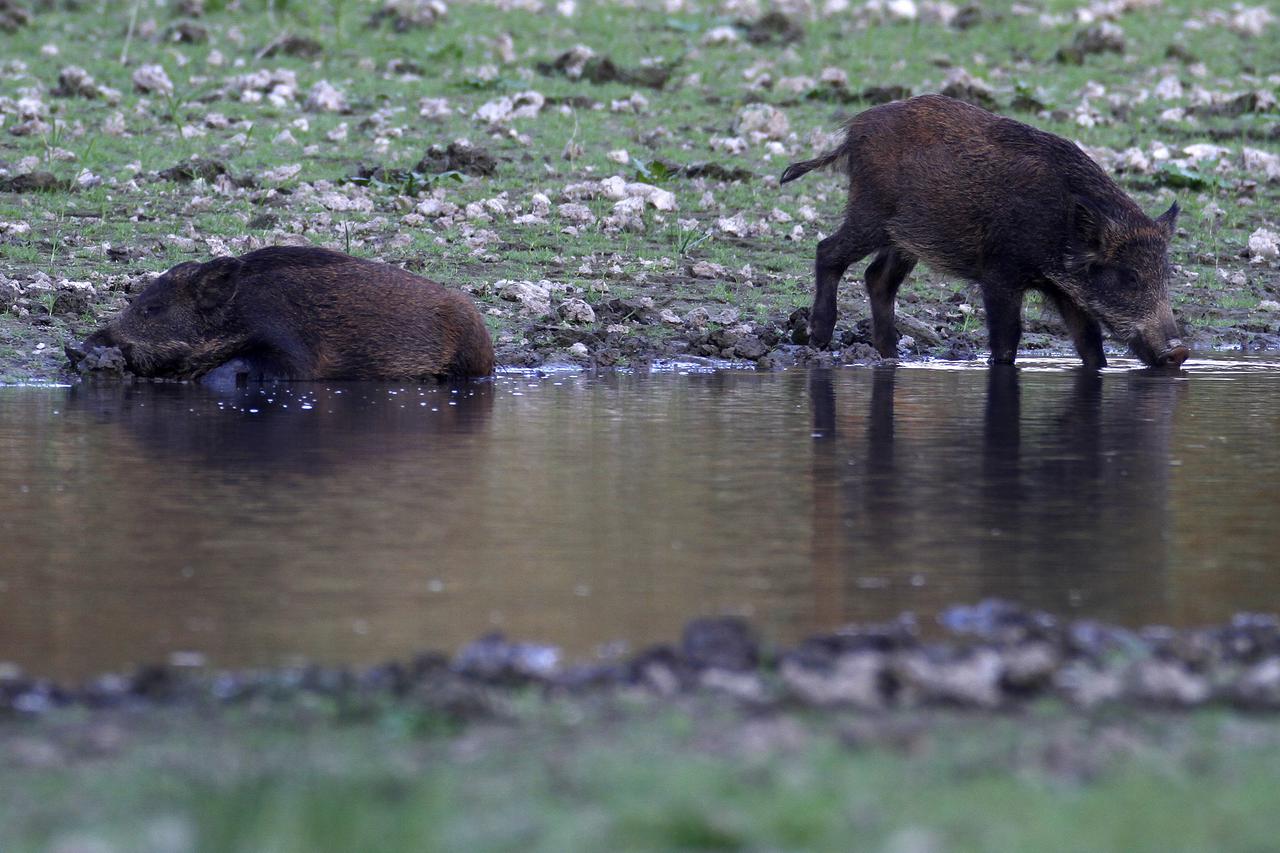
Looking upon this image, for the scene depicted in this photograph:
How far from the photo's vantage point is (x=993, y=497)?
6.70 m

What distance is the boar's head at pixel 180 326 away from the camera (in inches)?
416

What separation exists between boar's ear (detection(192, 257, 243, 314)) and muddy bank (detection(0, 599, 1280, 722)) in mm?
6748

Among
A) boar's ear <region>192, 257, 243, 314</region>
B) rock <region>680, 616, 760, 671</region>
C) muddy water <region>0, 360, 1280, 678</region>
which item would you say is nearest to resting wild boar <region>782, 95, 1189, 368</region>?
muddy water <region>0, 360, 1280, 678</region>

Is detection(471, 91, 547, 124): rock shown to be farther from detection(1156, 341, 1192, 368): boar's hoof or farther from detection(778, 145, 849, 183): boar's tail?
detection(1156, 341, 1192, 368): boar's hoof

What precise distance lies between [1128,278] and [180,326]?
5584 mm

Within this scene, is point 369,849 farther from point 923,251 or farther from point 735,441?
point 923,251

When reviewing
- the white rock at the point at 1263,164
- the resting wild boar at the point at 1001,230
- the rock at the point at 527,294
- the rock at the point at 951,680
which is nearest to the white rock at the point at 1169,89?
the white rock at the point at 1263,164

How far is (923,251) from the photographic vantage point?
11.9 m

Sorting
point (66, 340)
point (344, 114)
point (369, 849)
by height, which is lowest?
point (369, 849)

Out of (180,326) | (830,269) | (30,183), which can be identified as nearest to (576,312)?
(830,269)

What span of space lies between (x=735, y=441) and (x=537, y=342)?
3.48 m

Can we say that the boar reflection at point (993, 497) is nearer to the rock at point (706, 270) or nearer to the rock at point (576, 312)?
the rock at point (576, 312)

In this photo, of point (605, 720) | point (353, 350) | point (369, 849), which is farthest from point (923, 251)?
point (369, 849)

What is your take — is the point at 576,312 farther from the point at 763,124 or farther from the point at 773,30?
the point at 773,30
